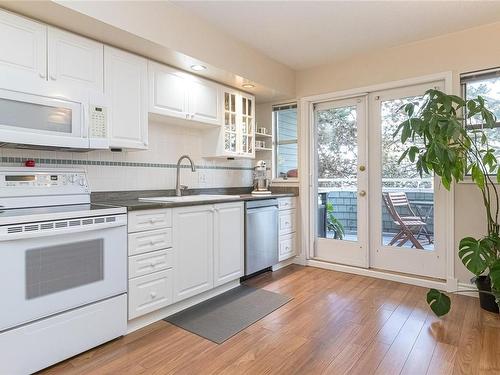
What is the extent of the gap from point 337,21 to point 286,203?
196cm

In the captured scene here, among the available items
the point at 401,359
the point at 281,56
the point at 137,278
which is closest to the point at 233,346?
the point at 137,278

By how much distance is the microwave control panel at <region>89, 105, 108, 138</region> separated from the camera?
2182mm

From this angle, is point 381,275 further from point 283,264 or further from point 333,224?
point 283,264

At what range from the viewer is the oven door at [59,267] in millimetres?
1625

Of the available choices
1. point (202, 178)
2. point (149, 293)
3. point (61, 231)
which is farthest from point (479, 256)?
point (61, 231)

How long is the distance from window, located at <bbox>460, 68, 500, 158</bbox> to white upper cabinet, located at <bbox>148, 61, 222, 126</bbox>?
7.82 feet

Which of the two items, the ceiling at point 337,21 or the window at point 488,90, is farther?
the window at point 488,90

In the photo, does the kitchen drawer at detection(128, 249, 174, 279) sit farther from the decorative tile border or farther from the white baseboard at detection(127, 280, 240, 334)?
the decorative tile border

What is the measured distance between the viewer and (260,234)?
3.30 meters

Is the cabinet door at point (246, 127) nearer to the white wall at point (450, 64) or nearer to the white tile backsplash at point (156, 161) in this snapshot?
the white tile backsplash at point (156, 161)

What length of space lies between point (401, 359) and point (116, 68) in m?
2.75

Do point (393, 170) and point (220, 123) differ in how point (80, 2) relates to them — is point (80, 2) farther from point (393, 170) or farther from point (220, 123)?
point (393, 170)

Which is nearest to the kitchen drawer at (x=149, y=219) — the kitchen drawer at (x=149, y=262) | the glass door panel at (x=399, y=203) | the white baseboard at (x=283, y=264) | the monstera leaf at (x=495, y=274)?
the kitchen drawer at (x=149, y=262)

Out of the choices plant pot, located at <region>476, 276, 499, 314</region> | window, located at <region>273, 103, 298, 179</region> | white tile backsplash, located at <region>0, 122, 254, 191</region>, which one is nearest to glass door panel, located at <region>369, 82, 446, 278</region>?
plant pot, located at <region>476, 276, 499, 314</region>
